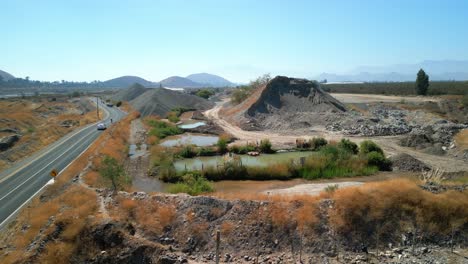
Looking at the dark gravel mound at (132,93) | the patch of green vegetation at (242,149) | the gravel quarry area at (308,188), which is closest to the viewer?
the gravel quarry area at (308,188)

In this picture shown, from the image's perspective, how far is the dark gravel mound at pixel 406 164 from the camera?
32450mm

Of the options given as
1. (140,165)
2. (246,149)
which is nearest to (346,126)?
(246,149)

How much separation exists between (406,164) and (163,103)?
6210 centimetres

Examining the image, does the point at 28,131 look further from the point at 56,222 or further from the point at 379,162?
the point at 379,162

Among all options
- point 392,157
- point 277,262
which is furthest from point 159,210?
point 392,157

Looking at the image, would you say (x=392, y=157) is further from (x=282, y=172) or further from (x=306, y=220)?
(x=306, y=220)

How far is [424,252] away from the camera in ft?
56.2

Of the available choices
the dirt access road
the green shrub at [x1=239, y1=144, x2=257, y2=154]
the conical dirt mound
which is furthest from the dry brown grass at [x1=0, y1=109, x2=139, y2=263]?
the conical dirt mound

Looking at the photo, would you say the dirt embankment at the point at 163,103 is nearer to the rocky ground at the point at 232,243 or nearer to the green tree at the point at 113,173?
the green tree at the point at 113,173

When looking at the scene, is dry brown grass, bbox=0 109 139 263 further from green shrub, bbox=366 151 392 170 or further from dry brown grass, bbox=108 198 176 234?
green shrub, bbox=366 151 392 170

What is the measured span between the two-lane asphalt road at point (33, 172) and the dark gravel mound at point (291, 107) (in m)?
26.7

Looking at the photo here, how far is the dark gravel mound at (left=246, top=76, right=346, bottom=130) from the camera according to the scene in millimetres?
57844

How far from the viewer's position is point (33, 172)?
31547 mm

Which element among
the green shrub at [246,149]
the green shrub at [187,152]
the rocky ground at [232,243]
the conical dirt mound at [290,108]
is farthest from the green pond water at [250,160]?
the conical dirt mound at [290,108]
